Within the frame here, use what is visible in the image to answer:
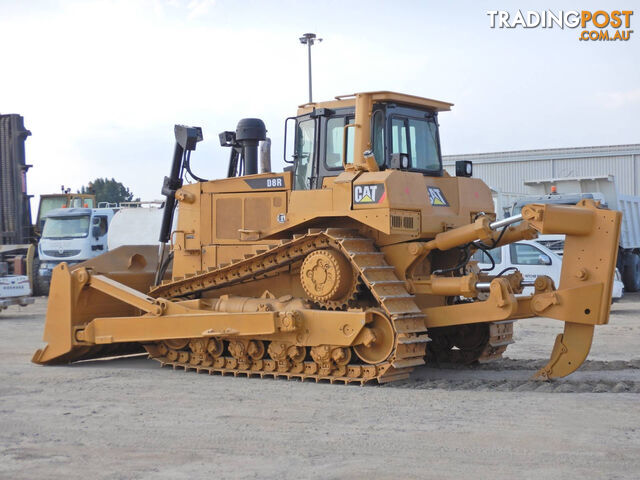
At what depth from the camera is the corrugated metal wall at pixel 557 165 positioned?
3612 centimetres

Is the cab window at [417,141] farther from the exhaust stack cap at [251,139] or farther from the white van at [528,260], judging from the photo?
the white van at [528,260]

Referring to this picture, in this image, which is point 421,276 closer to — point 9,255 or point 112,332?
point 112,332

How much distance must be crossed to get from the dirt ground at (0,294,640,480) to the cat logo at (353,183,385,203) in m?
2.06

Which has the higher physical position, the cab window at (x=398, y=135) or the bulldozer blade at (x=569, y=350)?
the cab window at (x=398, y=135)

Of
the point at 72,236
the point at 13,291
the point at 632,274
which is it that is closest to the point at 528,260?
the point at 632,274

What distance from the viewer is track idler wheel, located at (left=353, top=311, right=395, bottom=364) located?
9.47 meters

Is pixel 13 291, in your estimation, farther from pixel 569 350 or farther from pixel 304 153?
pixel 569 350

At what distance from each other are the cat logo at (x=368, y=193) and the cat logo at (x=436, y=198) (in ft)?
2.81

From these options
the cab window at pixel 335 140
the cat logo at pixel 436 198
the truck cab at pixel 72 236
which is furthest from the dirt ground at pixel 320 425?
the truck cab at pixel 72 236

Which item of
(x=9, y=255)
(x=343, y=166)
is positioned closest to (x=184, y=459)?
(x=343, y=166)

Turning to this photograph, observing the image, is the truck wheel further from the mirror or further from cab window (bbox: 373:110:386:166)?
cab window (bbox: 373:110:386:166)

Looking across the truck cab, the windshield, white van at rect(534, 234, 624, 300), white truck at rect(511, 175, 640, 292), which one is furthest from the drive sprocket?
the windshield

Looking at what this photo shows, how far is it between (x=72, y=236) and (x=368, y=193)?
17.4m

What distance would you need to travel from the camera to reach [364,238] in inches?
401
